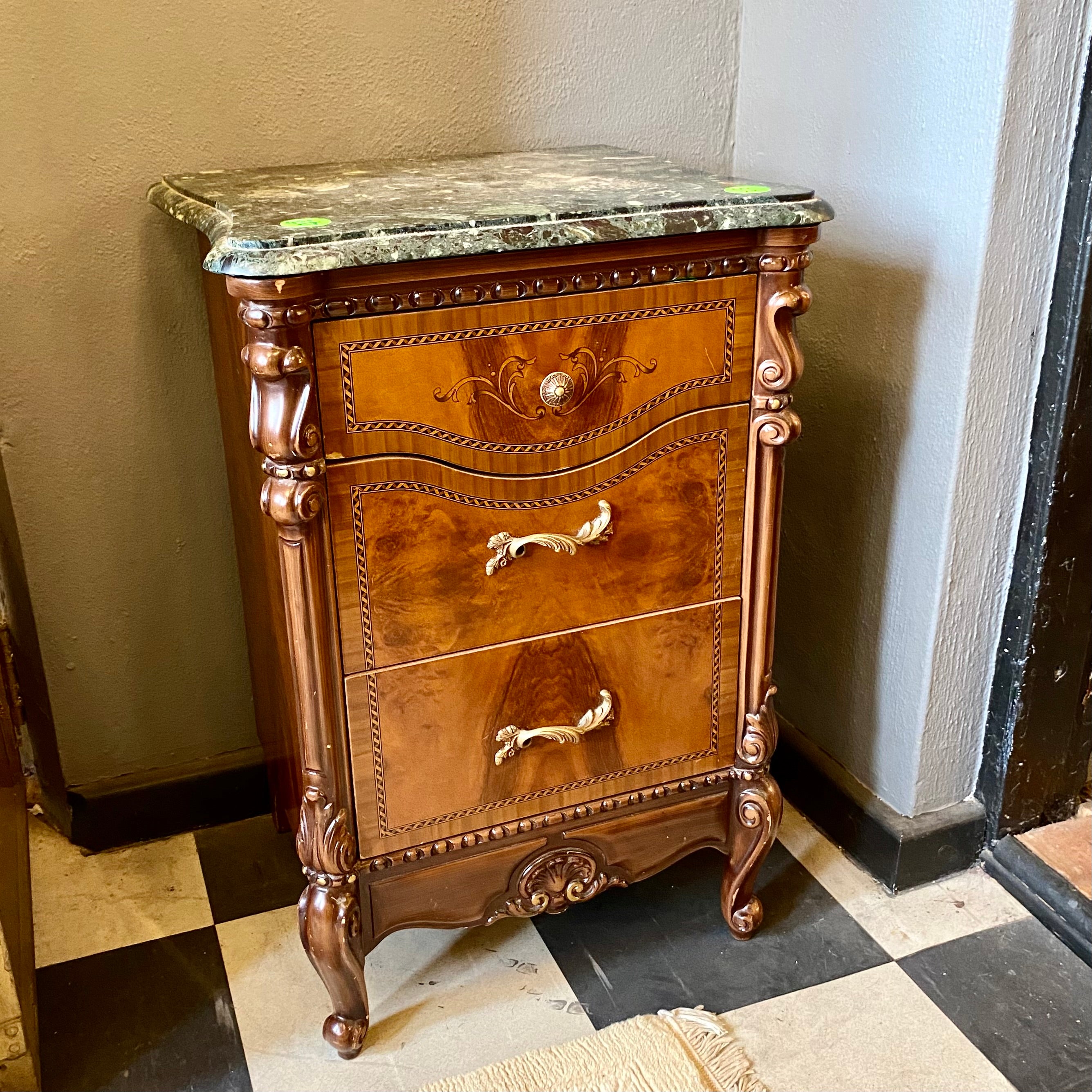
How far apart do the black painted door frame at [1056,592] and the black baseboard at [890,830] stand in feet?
0.15

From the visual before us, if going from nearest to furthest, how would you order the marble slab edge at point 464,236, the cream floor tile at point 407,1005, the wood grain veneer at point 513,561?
the marble slab edge at point 464,236, the wood grain veneer at point 513,561, the cream floor tile at point 407,1005

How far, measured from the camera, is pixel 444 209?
1086 millimetres

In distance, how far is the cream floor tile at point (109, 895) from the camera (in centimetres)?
149

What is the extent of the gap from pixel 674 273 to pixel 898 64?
0.46 metres

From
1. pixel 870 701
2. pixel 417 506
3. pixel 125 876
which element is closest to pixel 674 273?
pixel 417 506

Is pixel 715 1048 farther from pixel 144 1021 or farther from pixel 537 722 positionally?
pixel 144 1021

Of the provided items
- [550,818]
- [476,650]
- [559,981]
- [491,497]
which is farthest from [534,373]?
[559,981]

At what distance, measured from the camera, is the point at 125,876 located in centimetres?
160

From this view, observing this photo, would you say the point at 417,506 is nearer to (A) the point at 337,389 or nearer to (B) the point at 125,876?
(A) the point at 337,389

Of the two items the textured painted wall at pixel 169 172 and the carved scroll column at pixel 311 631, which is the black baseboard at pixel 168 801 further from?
the carved scroll column at pixel 311 631

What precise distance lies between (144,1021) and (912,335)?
1254 millimetres

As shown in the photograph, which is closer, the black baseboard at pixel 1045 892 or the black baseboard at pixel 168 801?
the black baseboard at pixel 1045 892

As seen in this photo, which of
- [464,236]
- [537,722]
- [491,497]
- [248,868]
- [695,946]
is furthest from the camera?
[248,868]

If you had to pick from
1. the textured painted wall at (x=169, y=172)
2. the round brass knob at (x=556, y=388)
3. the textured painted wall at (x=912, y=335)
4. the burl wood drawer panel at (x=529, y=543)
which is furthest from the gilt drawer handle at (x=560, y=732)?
the textured painted wall at (x=169, y=172)
